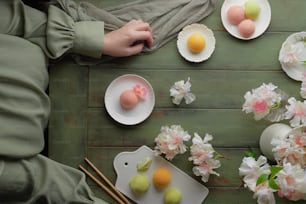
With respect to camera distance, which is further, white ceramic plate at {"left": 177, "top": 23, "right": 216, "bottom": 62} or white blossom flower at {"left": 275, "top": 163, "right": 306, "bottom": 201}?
white ceramic plate at {"left": 177, "top": 23, "right": 216, "bottom": 62}

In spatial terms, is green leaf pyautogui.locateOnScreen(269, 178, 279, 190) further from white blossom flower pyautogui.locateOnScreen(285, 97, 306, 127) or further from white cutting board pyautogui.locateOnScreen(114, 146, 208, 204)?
white cutting board pyautogui.locateOnScreen(114, 146, 208, 204)

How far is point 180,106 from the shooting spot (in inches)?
52.2

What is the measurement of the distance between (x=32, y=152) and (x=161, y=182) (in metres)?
0.34

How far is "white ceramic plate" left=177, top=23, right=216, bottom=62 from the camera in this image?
1.33 m

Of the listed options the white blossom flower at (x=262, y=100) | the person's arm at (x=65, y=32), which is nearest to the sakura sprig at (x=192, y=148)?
the white blossom flower at (x=262, y=100)

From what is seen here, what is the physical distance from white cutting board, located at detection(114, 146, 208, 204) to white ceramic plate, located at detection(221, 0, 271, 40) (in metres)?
0.39

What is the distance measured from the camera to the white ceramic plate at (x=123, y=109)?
131cm

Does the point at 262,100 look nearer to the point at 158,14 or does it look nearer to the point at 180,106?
the point at 180,106

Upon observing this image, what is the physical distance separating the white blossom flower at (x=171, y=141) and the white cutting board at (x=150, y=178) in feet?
0.13

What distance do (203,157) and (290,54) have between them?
35 centimetres

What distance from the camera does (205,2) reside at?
134 cm

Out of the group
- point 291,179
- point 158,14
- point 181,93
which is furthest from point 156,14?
point 291,179

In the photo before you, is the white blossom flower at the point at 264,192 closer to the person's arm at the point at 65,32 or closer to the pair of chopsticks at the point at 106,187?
the pair of chopsticks at the point at 106,187

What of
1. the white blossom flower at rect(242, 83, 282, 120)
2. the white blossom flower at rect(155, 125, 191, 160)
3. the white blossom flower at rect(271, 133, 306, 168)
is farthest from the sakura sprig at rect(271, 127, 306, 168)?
the white blossom flower at rect(155, 125, 191, 160)
